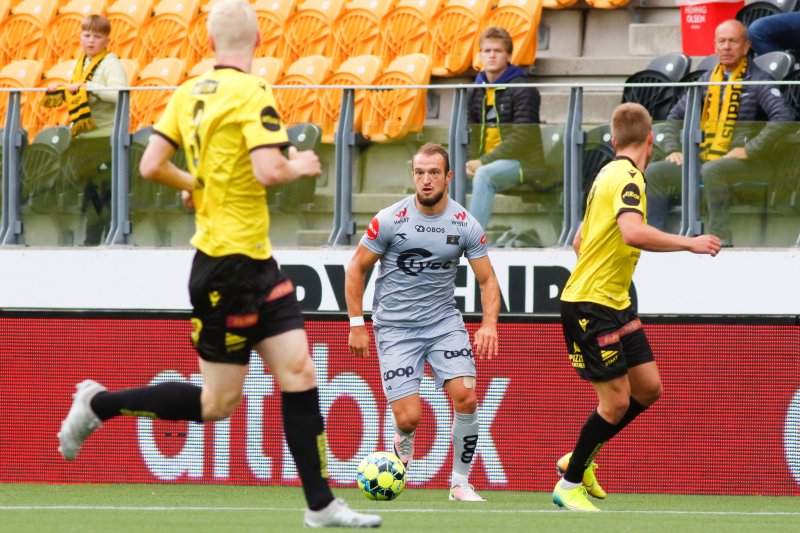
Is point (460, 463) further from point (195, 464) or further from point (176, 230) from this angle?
point (176, 230)

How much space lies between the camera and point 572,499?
7.68 metres

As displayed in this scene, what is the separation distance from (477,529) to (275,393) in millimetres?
4186

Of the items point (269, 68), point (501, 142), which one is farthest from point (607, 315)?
point (269, 68)

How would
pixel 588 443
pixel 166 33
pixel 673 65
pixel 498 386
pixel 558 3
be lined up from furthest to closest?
pixel 166 33 < pixel 558 3 < pixel 673 65 < pixel 498 386 < pixel 588 443

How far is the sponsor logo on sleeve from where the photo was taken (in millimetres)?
5623

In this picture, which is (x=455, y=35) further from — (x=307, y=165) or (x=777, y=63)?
(x=307, y=165)

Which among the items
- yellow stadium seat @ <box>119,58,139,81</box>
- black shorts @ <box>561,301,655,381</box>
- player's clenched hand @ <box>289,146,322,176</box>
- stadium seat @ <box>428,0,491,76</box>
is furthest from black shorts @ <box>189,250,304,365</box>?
yellow stadium seat @ <box>119,58,139,81</box>

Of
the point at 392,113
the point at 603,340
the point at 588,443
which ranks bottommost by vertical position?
the point at 588,443

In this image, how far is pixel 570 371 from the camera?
1002 cm

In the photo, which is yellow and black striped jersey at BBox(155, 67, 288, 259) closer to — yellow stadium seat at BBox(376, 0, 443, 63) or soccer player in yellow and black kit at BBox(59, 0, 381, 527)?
soccer player in yellow and black kit at BBox(59, 0, 381, 527)

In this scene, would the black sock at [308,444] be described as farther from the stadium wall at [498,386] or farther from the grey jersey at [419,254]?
the stadium wall at [498,386]

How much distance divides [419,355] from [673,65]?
4.46 m

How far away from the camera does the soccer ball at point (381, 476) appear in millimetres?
8078

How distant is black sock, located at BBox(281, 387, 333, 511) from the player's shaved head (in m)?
1.41
